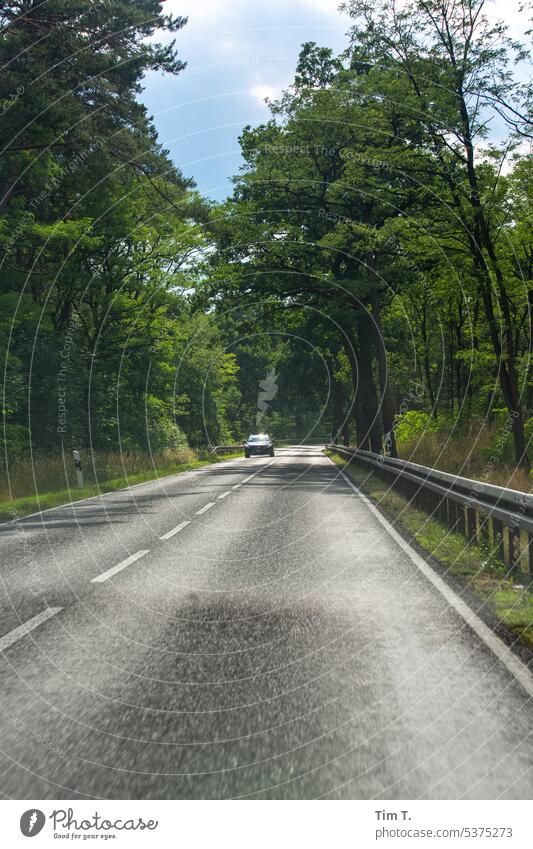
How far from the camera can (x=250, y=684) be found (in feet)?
15.2

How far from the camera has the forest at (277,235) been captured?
61.7 ft

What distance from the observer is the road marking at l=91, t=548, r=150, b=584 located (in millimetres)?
8094

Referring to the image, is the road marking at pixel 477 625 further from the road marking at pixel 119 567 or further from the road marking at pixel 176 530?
the road marking at pixel 176 530

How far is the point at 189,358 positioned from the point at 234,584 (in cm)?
5081

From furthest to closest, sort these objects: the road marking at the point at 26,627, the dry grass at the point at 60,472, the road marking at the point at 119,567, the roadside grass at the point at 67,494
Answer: the dry grass at the point at 60,472 → the roadside grass at the point at 67,494 → the road marking at the point at 119,567 → the road marking at the point at 26,627

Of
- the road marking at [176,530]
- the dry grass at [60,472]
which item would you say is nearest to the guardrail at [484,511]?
the road marking at [176,530]

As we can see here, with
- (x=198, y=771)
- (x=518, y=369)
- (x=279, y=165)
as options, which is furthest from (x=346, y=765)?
(x=279, y=165)

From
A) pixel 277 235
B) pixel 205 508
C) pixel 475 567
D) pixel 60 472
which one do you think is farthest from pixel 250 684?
pixel 277 235

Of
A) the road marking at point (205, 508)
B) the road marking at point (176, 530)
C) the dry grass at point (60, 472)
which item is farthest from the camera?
the dry grass at point (60, 472)

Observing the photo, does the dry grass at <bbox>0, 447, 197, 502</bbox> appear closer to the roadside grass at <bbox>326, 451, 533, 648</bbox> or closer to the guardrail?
the roadside grass at <bbox>326, 451, 533, 648</bbox>

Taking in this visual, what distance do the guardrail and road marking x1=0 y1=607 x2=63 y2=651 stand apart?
13.6ft

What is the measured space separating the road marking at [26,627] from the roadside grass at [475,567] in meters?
3.63

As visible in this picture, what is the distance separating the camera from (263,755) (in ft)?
11.7

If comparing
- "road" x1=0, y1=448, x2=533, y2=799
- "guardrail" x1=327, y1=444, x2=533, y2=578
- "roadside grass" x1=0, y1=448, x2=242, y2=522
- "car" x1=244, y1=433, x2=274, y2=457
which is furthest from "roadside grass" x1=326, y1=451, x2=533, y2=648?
"car" x1=244, y1=433, x2=274, y2=457
